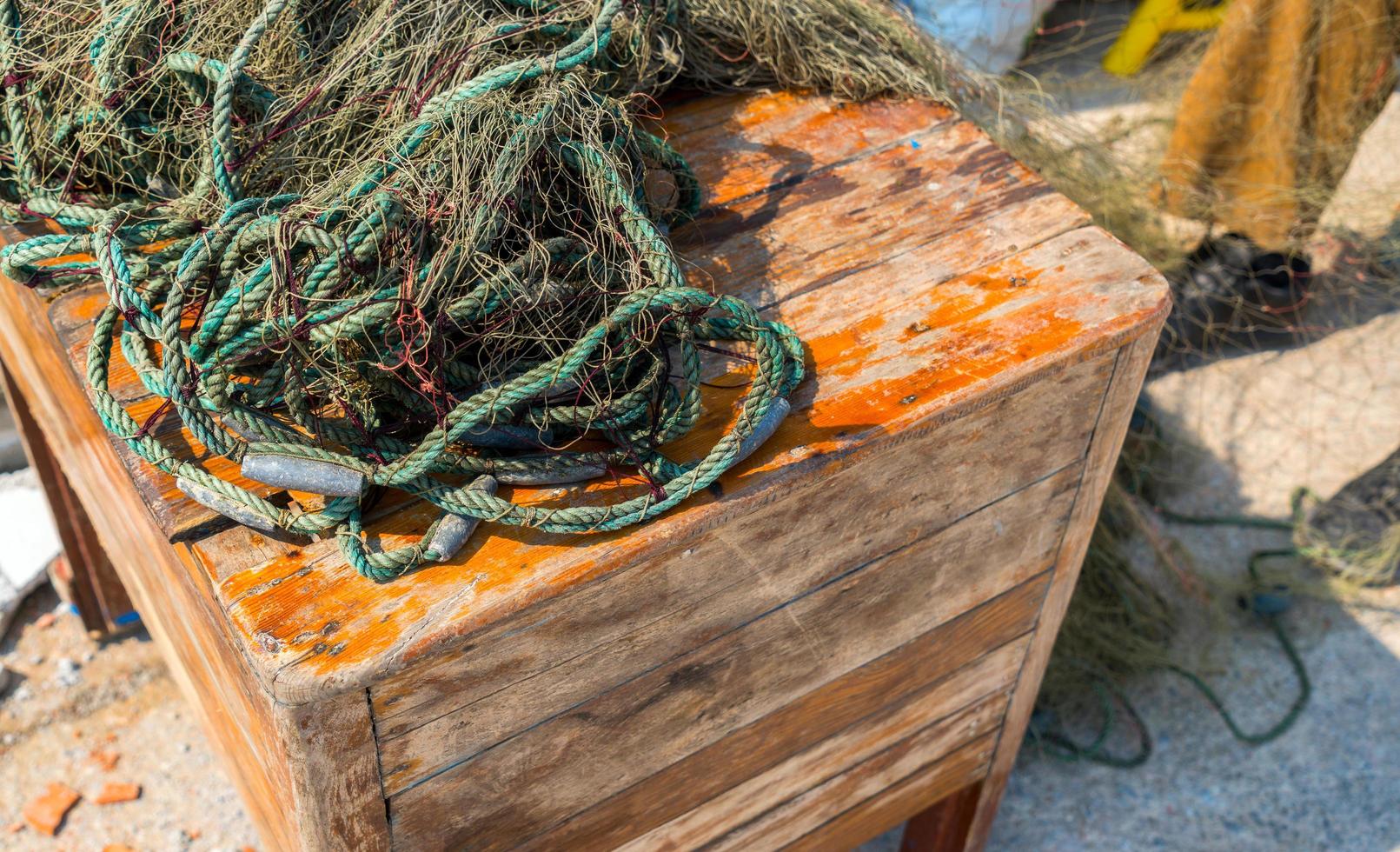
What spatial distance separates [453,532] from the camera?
3.70 feet

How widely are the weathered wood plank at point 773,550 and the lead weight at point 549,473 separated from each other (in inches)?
4.2

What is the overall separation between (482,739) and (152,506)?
42 cm

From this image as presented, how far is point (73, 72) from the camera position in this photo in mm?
1537

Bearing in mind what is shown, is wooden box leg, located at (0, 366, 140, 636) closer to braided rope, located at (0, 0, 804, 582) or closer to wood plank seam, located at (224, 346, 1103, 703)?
braided rope, located at (0, 0, 804, 582)

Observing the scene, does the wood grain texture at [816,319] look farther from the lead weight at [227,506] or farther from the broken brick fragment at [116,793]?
the broken brick fragment at [116,793]

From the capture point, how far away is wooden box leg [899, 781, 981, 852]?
7.12 feet

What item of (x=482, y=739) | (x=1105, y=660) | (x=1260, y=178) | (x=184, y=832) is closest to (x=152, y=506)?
(x=482, y=739)

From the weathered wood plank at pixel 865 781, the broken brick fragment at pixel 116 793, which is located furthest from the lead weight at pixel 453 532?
the broken brick fragment at pixel 116 793

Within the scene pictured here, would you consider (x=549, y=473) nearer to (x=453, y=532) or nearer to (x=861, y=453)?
(x=453, y=532)

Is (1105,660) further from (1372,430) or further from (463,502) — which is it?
(463,502)

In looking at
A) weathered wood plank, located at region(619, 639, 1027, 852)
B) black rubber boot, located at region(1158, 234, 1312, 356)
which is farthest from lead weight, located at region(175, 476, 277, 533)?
black rubber boot, located at region(1158, 234, 1312, 356)

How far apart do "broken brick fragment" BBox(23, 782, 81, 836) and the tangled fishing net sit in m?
1.53

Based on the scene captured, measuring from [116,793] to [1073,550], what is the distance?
2.09 meters

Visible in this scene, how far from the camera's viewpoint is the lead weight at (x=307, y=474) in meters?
1.10
